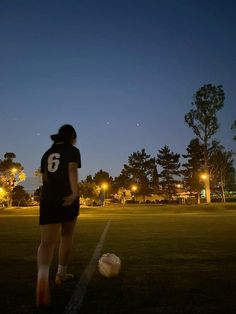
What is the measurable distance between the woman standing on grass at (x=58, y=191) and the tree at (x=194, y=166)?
88300 mm

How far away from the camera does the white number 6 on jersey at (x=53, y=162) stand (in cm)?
484

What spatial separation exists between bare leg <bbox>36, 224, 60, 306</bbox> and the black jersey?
15.1 inches

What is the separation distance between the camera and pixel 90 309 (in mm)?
4145

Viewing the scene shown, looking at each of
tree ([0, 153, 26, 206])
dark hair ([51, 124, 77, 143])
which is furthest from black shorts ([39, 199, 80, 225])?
tree ([0, 153, 26, 206])

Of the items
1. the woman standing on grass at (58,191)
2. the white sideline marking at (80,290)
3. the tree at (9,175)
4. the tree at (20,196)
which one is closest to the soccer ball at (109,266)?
the white sideline marking at (80,290)

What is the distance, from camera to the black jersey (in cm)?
476

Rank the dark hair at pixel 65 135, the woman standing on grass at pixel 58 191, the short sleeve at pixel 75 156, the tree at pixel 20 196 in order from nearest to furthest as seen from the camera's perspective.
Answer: the woman standing on grass at pixel 58 191
the short sleeve at pixel 75 156
the dark hair at pixel 65 135
the tree at pixel 20 196

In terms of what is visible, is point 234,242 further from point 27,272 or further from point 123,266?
point 27,272

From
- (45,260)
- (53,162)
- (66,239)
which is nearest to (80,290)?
(66,239)

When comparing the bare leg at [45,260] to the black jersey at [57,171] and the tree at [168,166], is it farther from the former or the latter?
the tree at [168,166]

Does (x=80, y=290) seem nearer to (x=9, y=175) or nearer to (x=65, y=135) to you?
(x=65, y=135)

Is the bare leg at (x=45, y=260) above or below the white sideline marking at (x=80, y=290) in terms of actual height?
above

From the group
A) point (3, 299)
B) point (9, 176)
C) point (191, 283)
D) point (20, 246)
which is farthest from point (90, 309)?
point (9, 176)

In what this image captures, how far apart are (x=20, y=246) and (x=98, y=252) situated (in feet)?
8.12
